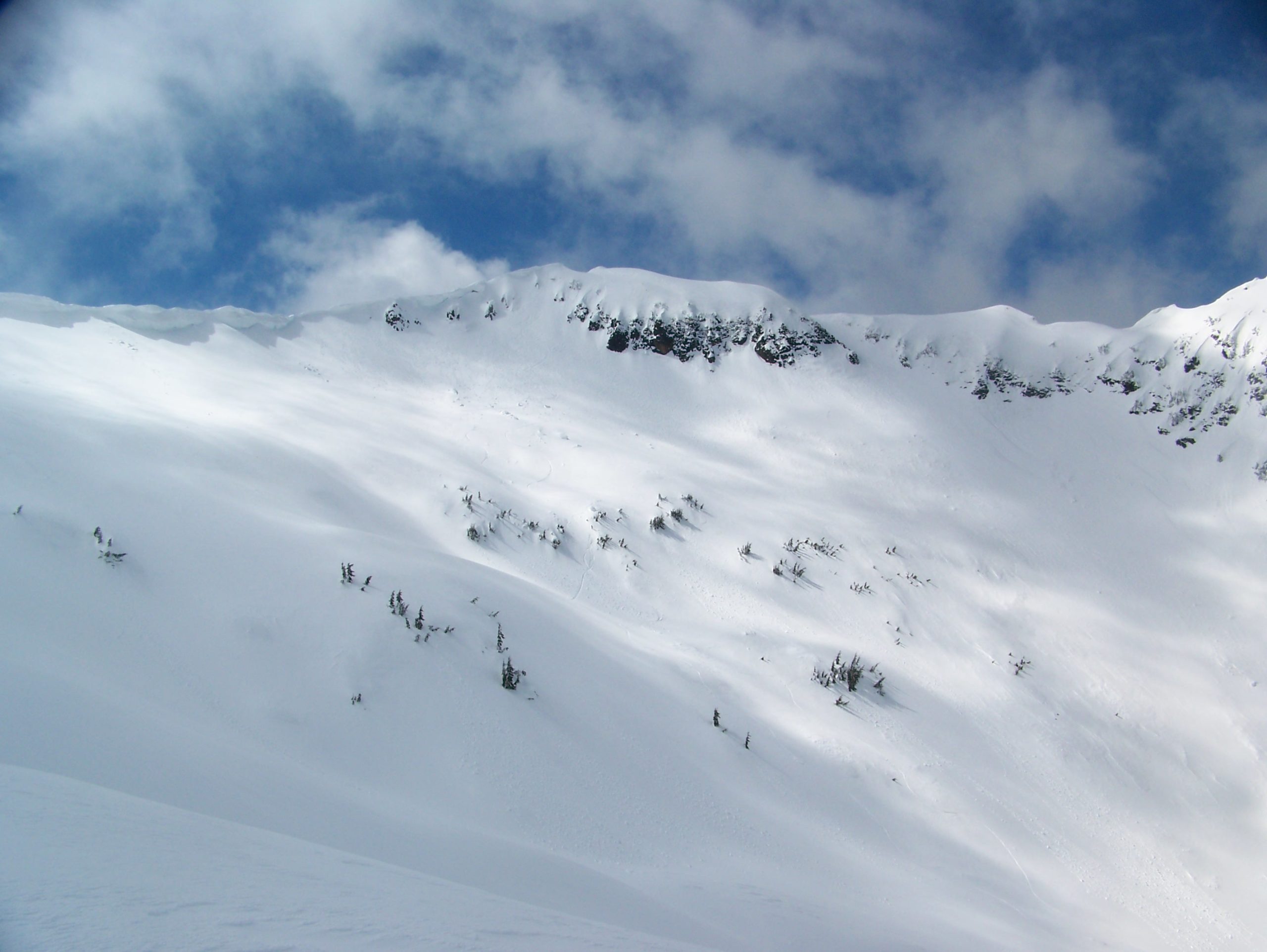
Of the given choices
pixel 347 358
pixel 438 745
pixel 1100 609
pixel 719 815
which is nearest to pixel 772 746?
pixel 719 815

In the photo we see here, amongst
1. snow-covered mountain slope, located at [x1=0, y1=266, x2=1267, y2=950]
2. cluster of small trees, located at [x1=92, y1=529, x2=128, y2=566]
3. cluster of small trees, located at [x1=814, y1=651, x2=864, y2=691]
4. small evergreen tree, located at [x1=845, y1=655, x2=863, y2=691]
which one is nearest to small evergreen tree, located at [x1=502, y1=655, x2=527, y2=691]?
snow-covered mountain slope, located at [x1=0, y1=266, x2=1267, y2=950]

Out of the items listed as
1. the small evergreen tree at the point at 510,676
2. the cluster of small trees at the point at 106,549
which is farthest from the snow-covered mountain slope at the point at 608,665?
the small evergreen tree at the point at 510,676

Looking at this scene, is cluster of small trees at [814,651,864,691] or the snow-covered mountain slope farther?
cluster of small trees at [814,651,864,691]

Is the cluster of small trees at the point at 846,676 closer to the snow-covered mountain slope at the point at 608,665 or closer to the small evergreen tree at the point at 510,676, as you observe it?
the snow-covered mountain slope at the point at 608,665

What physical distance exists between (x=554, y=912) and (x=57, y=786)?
6.98 feet

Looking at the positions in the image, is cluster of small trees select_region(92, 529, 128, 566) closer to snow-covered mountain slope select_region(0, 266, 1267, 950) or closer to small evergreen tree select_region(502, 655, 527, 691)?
snow-covered mountain slope select_region(0, 266, 1267, 950)

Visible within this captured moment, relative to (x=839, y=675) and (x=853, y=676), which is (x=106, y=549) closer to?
(x=839, y=675)

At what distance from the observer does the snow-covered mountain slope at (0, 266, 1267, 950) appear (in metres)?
2.94

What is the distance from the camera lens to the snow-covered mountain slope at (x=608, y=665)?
9.65ft

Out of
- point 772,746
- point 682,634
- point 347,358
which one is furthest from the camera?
point 347,358

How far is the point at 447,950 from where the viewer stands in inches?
78.1

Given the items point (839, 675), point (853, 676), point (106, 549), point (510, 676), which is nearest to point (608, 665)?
point (510, 676)

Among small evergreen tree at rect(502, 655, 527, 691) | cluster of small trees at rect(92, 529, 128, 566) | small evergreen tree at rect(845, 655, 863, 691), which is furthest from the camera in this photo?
small evergreen tree at rect(845, 655, 863, 691)

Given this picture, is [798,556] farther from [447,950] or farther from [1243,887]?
[447,950]
